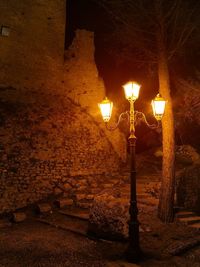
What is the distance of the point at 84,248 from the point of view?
6.38 metres

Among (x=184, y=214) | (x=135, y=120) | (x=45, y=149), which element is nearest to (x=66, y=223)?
(x=45, y=149)

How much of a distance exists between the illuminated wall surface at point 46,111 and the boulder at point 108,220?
3.61 meters

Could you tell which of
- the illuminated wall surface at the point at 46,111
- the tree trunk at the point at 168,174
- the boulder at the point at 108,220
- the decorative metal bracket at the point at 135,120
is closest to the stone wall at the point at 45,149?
the illuminated wall surface at the point at 46,111

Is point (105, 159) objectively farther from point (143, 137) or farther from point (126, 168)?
point (143, 137)

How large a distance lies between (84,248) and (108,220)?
87 centimetres

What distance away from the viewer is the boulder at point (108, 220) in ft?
21.8

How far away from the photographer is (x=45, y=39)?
1201 cm

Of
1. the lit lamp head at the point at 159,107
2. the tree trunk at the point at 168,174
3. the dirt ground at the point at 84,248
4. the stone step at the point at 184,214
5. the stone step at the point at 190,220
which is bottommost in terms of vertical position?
the dirt ground at the point at 84,248

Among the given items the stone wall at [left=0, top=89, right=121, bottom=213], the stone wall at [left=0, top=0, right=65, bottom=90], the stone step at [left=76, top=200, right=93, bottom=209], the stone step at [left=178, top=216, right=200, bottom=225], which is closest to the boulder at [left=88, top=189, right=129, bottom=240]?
the stone step at [left=178, top=216, right=200, bottom=225]

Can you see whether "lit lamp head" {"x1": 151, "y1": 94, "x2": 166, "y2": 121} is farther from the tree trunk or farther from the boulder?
the boulder

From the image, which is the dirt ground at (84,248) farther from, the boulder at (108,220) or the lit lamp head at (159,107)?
the lit lamp head at (159,107)

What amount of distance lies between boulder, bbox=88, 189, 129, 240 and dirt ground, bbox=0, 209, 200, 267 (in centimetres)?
21

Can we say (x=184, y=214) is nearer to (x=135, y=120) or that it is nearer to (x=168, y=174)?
(x=168, y=174)

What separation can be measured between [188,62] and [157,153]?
509 centimetres
